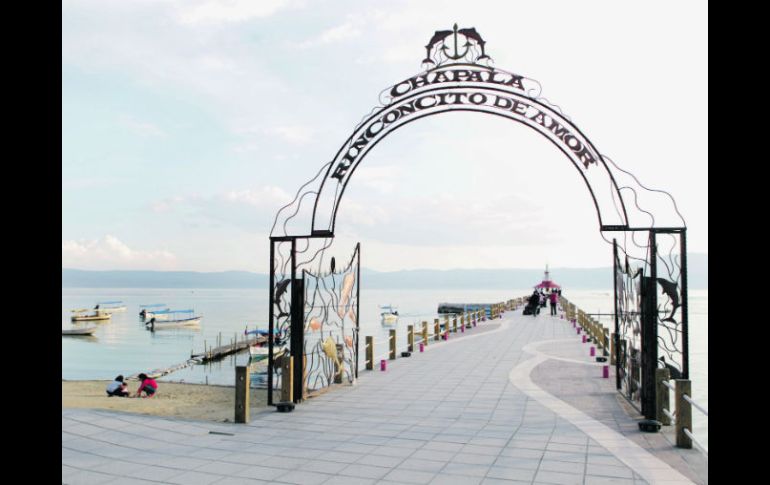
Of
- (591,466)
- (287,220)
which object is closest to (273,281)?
(287,220)

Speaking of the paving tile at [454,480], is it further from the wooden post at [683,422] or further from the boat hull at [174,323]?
the boat hull at [174,323]

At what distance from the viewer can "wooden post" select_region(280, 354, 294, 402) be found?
978 cm

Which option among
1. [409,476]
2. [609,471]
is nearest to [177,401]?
[409,476]

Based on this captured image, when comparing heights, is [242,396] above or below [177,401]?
above

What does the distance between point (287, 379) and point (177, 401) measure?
718 cm

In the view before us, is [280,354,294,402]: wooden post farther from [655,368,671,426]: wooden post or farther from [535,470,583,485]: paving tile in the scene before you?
[655,368,671,426]: wooden post

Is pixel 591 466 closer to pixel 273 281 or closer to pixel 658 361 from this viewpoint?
pixel 658 361

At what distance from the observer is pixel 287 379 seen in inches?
389

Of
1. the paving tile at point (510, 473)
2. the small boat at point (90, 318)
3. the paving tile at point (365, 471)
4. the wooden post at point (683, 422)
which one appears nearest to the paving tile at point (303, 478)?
the paving tile at point (365, 471)

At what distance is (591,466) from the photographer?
656cm

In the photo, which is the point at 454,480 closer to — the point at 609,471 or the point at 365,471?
the point at 365,471

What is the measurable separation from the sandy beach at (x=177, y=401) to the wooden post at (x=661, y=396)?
6346mm
